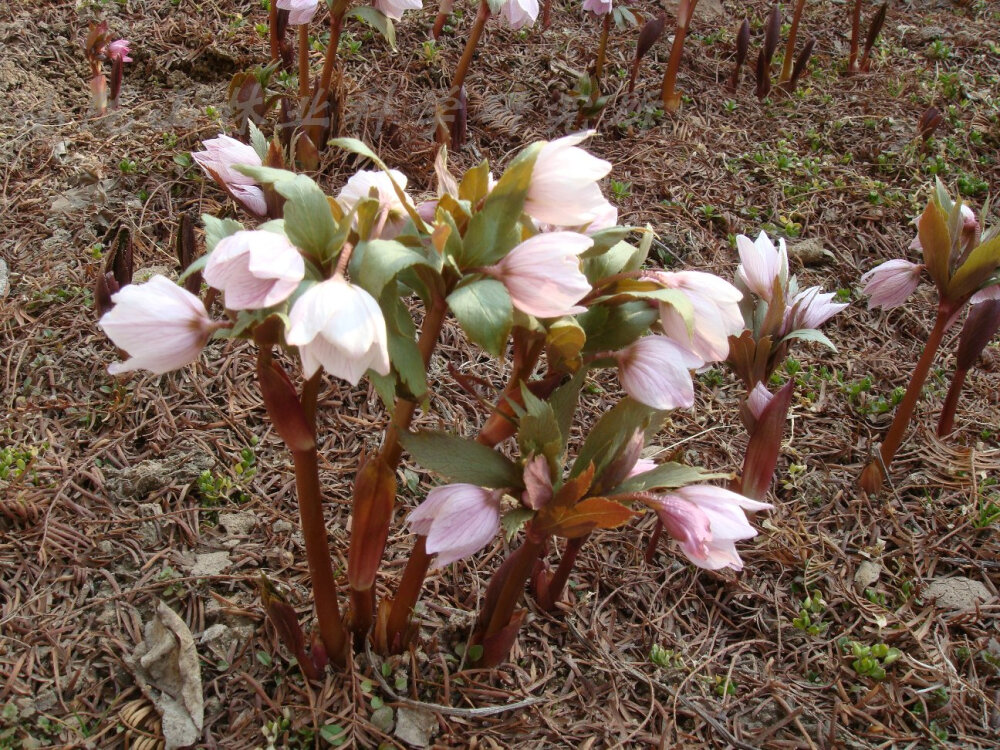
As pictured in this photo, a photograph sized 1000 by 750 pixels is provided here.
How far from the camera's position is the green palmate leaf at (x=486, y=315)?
91 centimetres

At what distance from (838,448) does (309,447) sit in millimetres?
1474

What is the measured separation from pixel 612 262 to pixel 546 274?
9.7 inches

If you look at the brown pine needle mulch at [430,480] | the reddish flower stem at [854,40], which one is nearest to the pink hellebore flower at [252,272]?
the brown pine needle mulch at [430,480]

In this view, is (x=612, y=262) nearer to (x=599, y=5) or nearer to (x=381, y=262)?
(x=381, y=262)

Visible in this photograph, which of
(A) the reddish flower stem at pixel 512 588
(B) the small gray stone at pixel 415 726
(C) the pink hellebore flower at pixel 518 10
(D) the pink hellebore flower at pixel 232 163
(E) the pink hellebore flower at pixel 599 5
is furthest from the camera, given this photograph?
(E) the pink hellebore flower at pixel 599 5

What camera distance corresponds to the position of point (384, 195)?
1118 mm

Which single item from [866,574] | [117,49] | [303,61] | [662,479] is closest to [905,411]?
[866,574]

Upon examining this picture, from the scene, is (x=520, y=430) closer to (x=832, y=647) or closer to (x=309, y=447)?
(x=309, y=447)

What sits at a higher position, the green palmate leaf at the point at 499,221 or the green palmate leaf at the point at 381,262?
the green palmate leaf at the point at 499,221

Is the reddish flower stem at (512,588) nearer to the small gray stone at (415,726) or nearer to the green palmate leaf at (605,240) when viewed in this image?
the small gray stone at (415,726)

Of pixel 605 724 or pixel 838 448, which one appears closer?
pixel 605 724

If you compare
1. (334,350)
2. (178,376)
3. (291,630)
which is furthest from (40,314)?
(334,350)

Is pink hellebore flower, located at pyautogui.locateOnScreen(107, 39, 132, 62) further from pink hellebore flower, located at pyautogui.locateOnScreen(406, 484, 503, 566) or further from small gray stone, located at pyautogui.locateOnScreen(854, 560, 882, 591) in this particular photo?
small gray stone, located at pyautogui.locateOnScreen(854, 560, 882, 591)

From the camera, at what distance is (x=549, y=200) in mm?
1018
